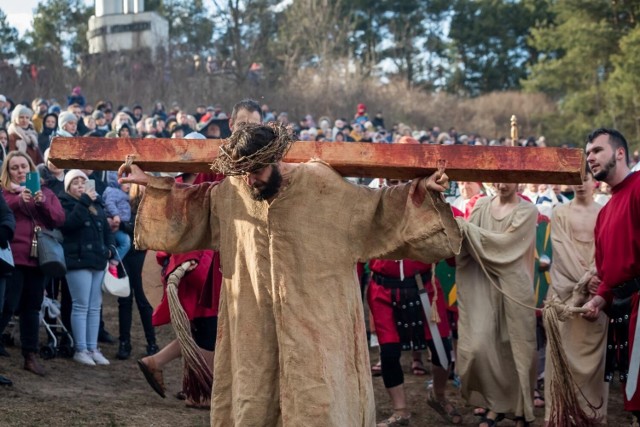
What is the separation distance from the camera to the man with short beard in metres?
6.59

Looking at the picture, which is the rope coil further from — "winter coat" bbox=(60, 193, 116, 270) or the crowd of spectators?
"winter coat" bbox=(60, 193, 116, 270)

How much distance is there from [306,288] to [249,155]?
70 cm

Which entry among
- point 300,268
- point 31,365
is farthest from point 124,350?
point 300,268

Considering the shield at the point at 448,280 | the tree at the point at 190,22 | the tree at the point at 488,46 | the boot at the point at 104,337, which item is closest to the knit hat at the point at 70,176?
the boot at the point at 104,337

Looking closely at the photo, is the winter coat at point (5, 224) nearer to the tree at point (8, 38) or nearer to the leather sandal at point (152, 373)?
the leather sandal at point (152, 373)

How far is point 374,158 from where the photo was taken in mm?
4793

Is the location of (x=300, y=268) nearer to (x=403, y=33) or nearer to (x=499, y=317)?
(x=499, y=317)

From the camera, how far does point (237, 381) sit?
492 cm

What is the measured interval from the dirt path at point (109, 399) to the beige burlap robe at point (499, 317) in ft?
1.60

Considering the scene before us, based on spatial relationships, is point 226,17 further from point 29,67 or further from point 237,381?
point 237,381

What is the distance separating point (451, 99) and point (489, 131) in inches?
109

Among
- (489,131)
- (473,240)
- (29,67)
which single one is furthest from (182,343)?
(489,131)

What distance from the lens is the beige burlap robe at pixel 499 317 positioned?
26.3ft

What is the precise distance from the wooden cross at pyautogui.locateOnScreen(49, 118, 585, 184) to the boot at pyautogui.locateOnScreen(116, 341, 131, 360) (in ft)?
17.2
